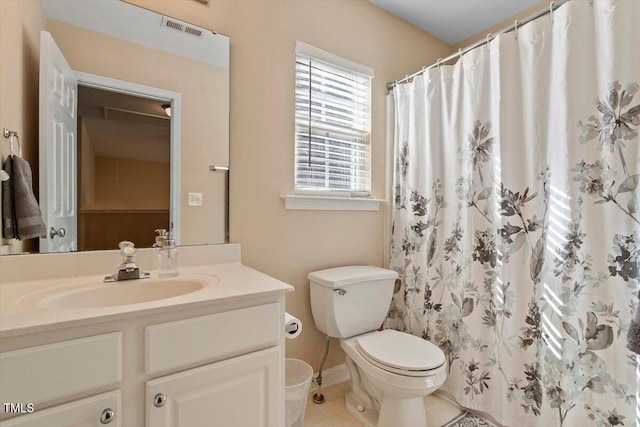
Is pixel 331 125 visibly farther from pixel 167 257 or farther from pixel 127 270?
pixel 127 270

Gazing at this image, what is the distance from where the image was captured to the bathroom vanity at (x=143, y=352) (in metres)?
0.69

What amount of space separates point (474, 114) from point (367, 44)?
87cm

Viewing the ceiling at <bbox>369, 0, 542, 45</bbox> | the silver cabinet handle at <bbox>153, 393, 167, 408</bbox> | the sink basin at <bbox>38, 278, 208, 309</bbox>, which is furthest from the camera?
the ceiling at <bbox>369, 0, 542, 45</bbox>

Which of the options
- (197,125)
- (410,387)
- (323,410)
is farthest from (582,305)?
(197,125)

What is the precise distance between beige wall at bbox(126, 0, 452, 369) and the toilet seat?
40cm

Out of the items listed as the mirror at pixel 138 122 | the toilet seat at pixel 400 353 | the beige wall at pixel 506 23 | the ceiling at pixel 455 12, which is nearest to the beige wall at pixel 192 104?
the mirror at pixel 138 122

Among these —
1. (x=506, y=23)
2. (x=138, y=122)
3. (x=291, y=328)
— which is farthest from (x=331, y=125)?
(x=506, y=23)

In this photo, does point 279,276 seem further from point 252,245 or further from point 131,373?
point 131,373

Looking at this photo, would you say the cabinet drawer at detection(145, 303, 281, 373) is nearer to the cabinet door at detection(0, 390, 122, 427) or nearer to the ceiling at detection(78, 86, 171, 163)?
the cabinet door at detection(0, 390, 122, 427)

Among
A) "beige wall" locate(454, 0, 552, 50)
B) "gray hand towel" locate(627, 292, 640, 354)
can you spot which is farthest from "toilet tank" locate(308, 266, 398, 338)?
"beige wall" locate(454, 0, 552, 50)

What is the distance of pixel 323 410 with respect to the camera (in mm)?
1673

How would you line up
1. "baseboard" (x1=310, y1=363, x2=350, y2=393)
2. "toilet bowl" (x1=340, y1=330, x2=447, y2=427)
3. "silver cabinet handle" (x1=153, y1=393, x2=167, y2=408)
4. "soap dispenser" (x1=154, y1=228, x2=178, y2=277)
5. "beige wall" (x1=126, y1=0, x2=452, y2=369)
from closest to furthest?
"silver cabinet handle" (x1=153, y1=393, x2=167, y2=408) < "soap dispenser" (x1=154, y1=228, x2=178, y2=277) < "toilet bowl" (x1=340, y1=330, x2=447, y2=427) < "beige wall" (x1=126, y1=0, x2=452, y2=369) < "baseboard" (x1=310, y1=363, x2=350, y2=393)

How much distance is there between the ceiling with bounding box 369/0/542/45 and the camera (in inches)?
78.0

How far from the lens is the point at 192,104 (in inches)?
54.9
